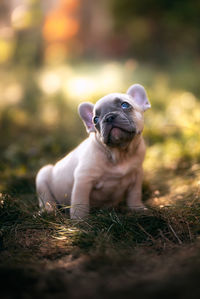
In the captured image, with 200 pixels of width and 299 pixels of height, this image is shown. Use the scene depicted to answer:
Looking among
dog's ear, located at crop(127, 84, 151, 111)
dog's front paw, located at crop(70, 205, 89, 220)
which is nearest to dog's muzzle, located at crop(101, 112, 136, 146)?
dog's ear, located at crop(127, 84, 151, 111)

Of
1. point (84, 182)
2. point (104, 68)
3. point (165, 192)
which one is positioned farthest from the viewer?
point (104, 68)

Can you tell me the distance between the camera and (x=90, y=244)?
2.70 meters

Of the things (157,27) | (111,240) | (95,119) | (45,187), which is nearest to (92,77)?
(157,27)

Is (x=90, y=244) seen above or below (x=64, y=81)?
below

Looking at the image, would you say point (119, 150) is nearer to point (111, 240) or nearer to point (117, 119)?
point (117, 119)

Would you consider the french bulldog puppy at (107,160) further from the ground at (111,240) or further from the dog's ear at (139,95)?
the ground at (111,240)

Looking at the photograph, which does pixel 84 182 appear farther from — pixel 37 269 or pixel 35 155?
pixel 35 155

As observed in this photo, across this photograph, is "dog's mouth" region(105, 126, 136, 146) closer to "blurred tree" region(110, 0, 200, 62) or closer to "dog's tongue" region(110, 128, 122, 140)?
"dog's tongue" region(110, 128, 122, 140)

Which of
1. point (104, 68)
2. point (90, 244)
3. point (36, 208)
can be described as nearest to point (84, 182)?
point (36, 208)

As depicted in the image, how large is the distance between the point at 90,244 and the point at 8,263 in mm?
623

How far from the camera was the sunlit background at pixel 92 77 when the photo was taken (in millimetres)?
5367

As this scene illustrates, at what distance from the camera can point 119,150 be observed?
136 inches

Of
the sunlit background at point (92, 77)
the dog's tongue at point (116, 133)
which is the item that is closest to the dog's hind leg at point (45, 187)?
the sunlit background at point (92, 77)

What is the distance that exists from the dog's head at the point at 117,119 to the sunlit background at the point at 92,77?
1014 millimetres
